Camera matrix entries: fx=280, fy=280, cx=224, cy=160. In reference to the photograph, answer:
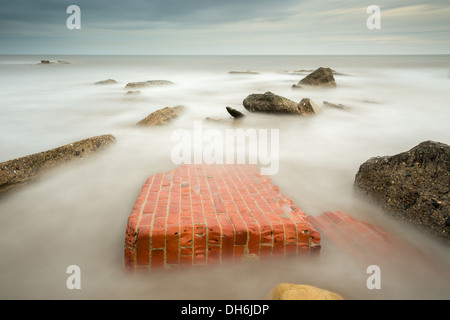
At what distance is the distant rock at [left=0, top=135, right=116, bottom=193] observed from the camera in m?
3.21

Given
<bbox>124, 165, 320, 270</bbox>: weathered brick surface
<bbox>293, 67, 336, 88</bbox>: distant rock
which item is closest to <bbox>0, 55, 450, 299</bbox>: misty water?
<bbox>124, 165, 320, 270</bbox>: weathered brick surface

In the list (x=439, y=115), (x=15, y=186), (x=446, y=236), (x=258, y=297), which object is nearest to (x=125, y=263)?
(x=258, y=297)

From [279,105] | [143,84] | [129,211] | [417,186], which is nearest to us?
[417,186]

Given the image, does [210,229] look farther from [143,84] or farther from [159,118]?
[143,84]

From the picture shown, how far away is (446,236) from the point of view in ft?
7.55

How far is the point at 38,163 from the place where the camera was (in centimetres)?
365

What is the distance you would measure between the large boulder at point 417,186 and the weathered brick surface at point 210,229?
3.45 ft

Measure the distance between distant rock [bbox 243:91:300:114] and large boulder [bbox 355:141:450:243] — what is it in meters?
4.36

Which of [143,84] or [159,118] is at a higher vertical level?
[143,84]

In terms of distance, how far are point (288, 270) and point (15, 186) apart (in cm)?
315

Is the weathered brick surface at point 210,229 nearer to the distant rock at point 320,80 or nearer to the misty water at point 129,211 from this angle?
the misty water at point 129,211

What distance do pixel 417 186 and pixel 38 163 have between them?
4.37 meters

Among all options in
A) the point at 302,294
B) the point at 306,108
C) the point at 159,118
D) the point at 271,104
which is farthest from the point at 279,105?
the point at 302,294

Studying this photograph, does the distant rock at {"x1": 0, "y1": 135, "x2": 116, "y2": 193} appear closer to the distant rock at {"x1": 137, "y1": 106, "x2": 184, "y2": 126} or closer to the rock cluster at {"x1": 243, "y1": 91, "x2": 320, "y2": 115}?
the distant rock at {"x1": 137, "y1": 106, "x2": 184, "y2": 126}
